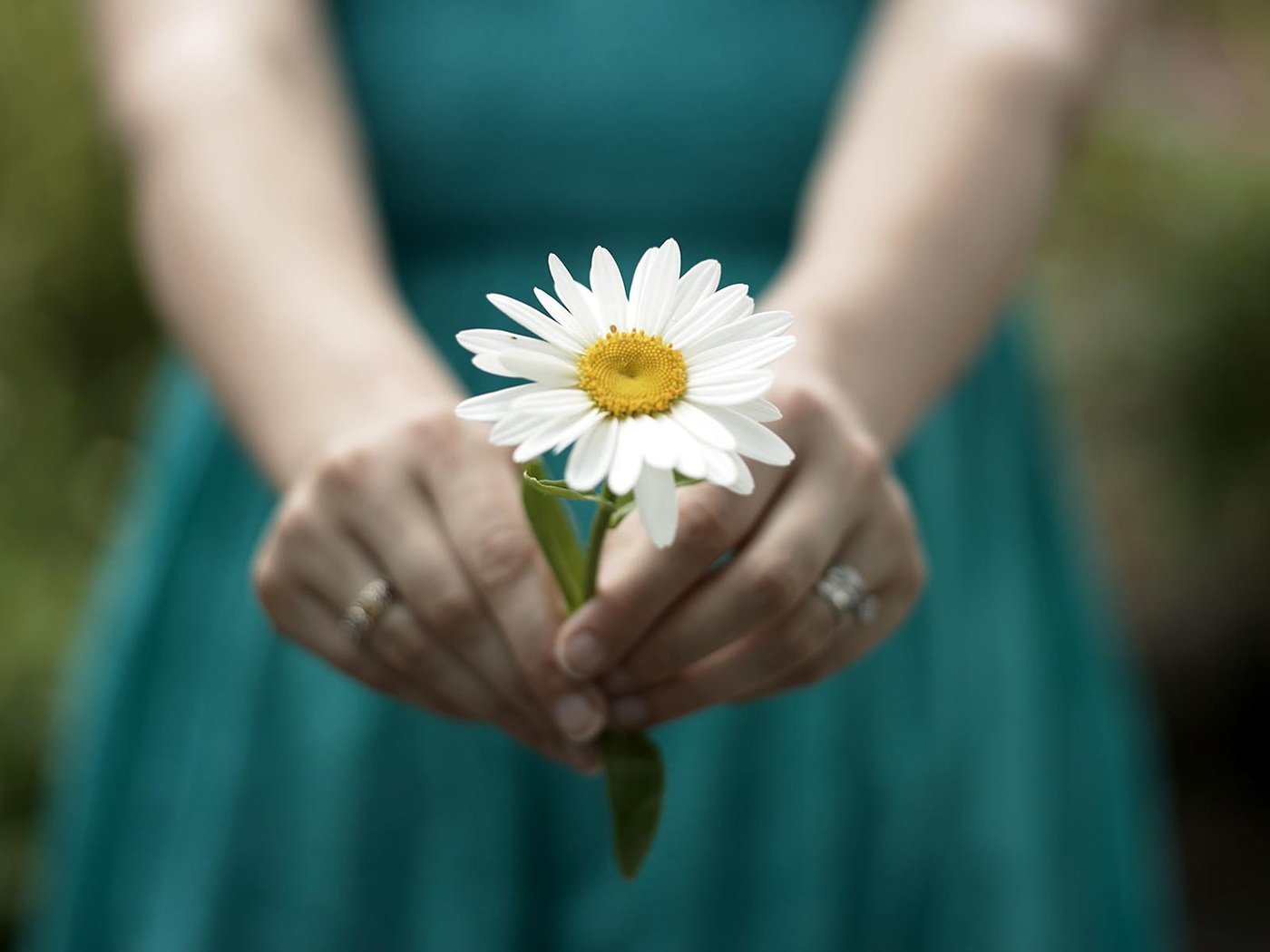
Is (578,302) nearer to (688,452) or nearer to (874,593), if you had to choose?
(688,452)

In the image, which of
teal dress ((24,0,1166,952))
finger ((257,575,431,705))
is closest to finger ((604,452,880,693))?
finger ((257,575,431,705))

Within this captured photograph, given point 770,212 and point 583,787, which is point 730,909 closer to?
point 583,787

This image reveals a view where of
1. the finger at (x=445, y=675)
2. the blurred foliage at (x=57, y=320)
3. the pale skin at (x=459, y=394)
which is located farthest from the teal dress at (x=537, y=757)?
the blurred foliage at (x=57, y=320)

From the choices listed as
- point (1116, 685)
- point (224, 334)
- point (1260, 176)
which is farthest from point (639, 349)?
point (1260, 176)

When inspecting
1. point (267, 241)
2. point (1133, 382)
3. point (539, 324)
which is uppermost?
point (1133, 382)

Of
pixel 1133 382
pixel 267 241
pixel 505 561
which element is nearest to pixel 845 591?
pixel 505 561

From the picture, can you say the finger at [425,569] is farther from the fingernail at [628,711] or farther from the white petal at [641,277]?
the white petal at [641,277]

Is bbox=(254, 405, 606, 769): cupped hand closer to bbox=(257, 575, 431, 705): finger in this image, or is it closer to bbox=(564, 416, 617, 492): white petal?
bbox=(257, 575, 431, 705): finger
